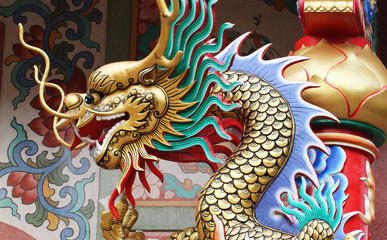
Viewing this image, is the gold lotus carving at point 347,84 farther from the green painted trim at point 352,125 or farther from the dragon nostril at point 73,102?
the dragon nostril at point 73,102

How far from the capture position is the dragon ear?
7.14ft

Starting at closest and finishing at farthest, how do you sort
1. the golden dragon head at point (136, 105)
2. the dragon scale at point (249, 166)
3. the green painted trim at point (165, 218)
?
the dragon scale at point (249, 166), the golden dragon head at point (136, 105), the green painted trim at point (165, 218)

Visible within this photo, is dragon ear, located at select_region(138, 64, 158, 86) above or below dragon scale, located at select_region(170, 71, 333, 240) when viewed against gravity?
above

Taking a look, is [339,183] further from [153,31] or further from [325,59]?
[153,31]

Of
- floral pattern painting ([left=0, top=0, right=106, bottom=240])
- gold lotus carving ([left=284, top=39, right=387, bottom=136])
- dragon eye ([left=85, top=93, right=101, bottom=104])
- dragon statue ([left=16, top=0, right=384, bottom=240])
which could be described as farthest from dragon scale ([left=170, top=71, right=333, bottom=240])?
floral pattern painting ([left=0, top=0, right=106, bottom=240])

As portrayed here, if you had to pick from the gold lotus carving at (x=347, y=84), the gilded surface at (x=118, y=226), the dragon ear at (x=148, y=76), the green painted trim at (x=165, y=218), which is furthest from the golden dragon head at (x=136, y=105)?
the green painted trim at (x=165, y=218)

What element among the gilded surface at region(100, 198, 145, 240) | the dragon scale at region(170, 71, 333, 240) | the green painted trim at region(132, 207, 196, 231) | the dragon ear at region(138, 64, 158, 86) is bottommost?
the green painted trim at region(132, 207, 196, 231)

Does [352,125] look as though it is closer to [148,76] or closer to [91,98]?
[148,76]

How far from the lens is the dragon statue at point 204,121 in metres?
2.10

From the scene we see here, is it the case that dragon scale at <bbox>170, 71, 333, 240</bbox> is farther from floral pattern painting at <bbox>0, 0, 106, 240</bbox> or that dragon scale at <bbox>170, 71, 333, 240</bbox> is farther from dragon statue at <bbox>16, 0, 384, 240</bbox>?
floral pattern painting at <bbox>0, 0, 106, 240</bbox>

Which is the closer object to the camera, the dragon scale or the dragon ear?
the dragon scale

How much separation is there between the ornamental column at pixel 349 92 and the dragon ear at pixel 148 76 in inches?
14.5

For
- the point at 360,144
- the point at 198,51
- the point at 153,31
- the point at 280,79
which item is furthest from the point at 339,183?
the point at 153,31

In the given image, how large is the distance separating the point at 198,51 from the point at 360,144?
1.57 feet
